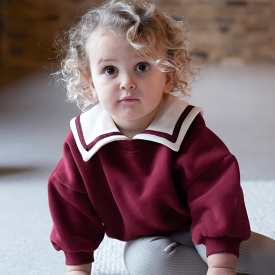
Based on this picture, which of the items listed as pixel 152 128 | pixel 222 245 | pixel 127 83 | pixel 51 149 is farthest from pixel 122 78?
pixel 51 149

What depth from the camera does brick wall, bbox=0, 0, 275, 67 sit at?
12.1 feet

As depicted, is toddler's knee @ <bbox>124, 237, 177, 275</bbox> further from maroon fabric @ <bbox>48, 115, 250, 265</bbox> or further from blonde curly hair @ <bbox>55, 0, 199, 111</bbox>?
blonde curly hair @ <bbox>55, 0, 199, 111</bbox>

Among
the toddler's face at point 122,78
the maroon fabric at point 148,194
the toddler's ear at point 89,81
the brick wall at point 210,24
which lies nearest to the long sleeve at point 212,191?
the maroon fabric at point 148,194

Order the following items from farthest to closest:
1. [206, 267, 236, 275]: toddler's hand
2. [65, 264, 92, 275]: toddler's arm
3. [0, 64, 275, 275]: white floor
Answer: [0, 64, 275, 275]: white floor, [65, 264, 92, 275]: toddler's arm, [206, 267, 236, 275]: toddler's hand

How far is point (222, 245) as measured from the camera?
2.48 ft

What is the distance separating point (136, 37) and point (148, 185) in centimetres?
29

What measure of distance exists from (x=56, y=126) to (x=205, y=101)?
0.99m

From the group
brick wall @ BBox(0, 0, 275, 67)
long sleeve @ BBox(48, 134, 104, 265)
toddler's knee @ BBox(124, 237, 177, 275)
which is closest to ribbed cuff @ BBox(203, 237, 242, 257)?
toddler's knee @ BBox(124, 237, 177, 275)

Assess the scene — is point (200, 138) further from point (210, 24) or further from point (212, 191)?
point (210, 24)

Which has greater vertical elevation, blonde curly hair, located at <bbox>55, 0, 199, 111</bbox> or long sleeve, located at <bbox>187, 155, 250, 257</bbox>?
blonde curly hair, located at <bbox>55, 0, 199, 111</bbox>

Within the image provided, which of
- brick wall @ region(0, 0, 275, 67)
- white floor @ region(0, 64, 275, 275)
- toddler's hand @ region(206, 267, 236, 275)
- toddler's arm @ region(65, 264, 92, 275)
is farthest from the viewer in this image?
brick wall @ region(0, 0, 275, 67)

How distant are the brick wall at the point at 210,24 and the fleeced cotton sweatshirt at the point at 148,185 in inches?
119

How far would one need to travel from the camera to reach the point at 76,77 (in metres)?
0.89

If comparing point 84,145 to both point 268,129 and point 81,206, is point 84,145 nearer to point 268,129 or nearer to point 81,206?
point 81,206
